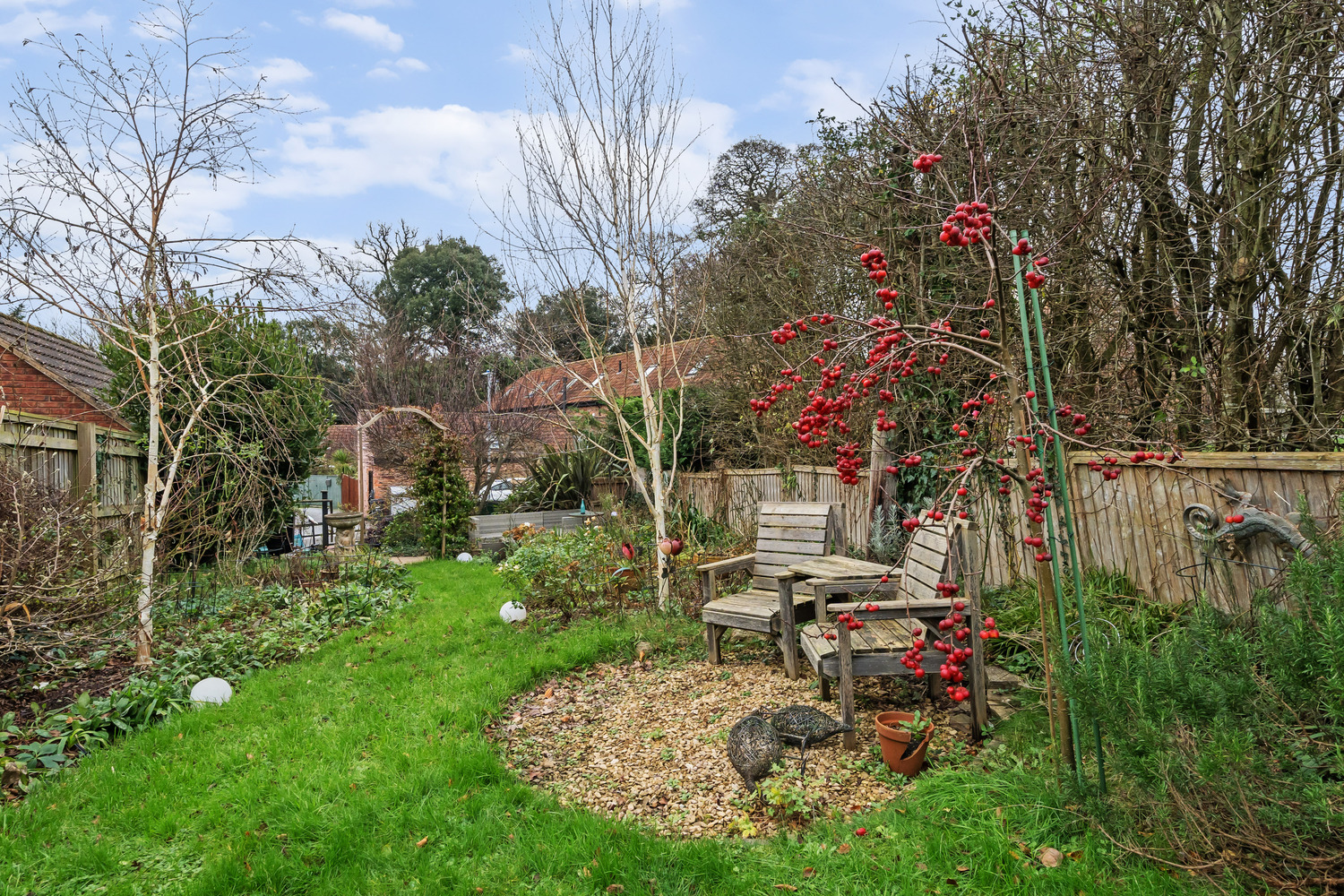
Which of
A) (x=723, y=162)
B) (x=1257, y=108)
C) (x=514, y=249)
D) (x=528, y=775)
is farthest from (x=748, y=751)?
(x=723, y=162)

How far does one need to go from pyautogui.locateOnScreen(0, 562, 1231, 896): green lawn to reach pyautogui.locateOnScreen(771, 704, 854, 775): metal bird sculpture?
1.69 ft

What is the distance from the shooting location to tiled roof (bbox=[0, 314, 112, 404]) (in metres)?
10.5

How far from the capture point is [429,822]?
302 cm

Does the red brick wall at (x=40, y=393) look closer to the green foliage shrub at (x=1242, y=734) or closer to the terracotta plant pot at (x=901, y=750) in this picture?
the terracotta plant pot at (x=901, y=750)

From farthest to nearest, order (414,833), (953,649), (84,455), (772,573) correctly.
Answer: (84,455), (772,573), (414,833), (953,649)

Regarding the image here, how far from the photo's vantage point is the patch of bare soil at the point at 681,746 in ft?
10.2

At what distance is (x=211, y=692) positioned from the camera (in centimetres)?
459

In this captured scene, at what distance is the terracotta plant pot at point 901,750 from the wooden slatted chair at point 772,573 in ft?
4.18

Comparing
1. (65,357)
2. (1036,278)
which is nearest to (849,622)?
(1036,278)

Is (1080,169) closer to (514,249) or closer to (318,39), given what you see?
(514,249)

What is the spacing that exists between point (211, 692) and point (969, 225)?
202 inches

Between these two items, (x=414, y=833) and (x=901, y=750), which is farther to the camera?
(x=901, y=750)

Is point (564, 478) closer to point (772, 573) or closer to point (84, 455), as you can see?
point (84, 455)

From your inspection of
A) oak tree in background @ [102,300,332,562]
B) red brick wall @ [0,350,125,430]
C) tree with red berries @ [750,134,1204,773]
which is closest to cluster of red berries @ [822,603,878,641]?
tree with red berries @ [750,134,1204,773]
